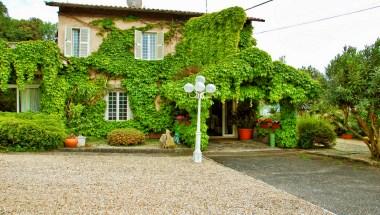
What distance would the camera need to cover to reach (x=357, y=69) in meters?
12.7

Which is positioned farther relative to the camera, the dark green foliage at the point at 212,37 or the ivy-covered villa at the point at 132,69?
the dark green foliage at the point at 212,37

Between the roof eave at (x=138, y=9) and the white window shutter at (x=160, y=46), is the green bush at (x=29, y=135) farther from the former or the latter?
the white window shutter at (x=160, y=46)

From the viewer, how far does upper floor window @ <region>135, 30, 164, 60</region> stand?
18203 mm

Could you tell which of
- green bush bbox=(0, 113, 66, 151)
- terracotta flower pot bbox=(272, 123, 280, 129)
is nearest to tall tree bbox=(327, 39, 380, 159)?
terracotta flower pot bbox=(272, 123, 280, 129)

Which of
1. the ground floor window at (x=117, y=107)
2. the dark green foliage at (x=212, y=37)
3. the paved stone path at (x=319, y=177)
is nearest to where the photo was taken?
the paved stone path at (x=319, y=177)

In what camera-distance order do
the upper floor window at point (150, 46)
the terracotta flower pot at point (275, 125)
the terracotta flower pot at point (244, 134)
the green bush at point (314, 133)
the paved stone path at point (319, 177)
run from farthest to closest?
the terracotta flower pot at point (244, 134) < the upper floor window at point (150, 46) < the terracotta flower pot at point (275, 125) < the green bush at point (314, 133) < the paved stone path at point (319, 177)

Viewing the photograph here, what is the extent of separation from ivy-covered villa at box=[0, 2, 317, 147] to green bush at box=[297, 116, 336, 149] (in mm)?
480

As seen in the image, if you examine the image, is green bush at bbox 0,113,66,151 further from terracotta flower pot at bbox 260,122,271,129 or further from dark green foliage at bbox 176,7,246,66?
terracotta flower pot at bbox 260,122,271,129

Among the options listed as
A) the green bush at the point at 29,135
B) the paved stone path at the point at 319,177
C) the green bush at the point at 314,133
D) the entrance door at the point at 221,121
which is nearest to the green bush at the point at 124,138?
the green bush at the point at 29,135

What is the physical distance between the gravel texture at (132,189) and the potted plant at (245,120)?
7.11 metres

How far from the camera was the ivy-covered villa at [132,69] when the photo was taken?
15.6 m

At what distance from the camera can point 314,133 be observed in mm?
16391

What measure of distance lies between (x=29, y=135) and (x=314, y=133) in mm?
11578

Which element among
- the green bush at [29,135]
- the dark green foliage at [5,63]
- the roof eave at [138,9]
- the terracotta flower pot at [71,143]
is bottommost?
the terracotta flower pot at [71,143]
